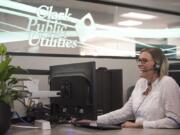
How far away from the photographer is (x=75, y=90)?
7.41 feet

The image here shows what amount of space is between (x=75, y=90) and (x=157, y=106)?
71cm

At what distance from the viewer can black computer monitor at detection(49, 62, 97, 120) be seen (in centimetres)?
210

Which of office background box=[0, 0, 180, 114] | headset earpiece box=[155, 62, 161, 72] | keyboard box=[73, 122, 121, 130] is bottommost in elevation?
keyboard box=[73, 122, 121, 130]

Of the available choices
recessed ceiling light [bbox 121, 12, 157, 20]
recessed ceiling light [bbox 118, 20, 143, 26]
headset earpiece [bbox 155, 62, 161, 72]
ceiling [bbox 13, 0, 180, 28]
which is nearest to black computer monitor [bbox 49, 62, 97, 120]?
headset earpiece [bbox 155, 62, 161, 72]

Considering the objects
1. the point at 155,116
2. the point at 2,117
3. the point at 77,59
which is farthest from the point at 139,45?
the point at 2,117

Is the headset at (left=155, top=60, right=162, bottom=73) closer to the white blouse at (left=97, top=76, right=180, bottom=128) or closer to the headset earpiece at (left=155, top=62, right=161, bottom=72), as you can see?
the headset earpiece at (left=155, top=62, right=161, bottom=72)

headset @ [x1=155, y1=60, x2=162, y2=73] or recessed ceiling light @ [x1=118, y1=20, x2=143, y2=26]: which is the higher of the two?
recessed ceiling light @ [x1=118, y1=20, x2=143, y2=26]

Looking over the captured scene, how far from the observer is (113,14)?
173 inches

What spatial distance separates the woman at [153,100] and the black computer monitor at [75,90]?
42 centimetres

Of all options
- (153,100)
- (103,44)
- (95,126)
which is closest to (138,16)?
(103,44)

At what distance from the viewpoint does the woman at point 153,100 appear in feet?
8.09

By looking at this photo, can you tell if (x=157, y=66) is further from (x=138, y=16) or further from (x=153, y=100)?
(x=138, y=16)

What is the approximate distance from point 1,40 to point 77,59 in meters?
0.90

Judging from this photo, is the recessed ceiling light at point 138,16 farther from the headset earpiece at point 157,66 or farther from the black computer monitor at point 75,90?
the black computer monitor at point 75,90
